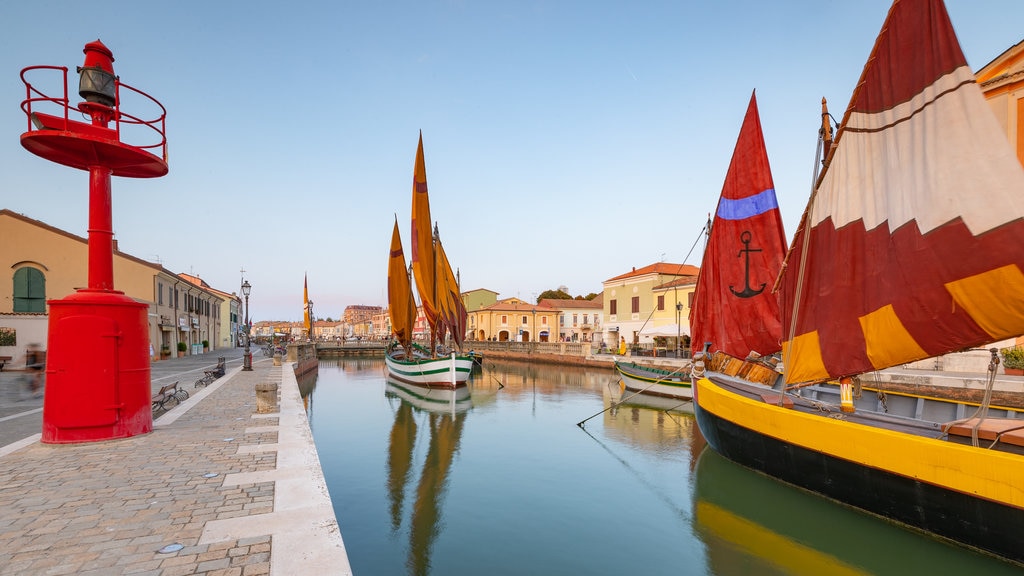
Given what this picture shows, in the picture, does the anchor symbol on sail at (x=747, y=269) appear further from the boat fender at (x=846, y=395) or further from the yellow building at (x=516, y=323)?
the yellow building at (x=516, y=323)

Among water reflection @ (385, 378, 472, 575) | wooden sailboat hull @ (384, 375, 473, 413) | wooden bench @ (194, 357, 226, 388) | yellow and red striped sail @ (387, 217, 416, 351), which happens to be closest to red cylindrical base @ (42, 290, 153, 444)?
water reflection @ (385, 378, 472, 575)

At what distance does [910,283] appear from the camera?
6855 millimetres

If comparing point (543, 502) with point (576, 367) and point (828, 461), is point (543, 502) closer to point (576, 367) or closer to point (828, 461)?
point (828, 461)

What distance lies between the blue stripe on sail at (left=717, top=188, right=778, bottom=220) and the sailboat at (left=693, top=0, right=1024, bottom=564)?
3949 mm

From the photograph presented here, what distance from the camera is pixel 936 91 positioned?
21.8 feet

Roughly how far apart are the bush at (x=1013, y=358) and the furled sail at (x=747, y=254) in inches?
476

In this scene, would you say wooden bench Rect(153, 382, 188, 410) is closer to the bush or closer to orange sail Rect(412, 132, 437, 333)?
orange sail Rect(412, 132, 437, 333)

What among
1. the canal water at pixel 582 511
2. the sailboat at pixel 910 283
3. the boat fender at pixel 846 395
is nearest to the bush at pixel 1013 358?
the canal water at pixel 582 511

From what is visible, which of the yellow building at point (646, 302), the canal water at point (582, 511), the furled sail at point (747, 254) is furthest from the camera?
the yellow building at point (646, 302)

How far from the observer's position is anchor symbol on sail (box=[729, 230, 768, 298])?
12.3m

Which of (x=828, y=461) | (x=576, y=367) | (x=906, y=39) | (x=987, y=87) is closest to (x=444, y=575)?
(x=828, y=461)

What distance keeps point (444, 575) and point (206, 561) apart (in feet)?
11.0

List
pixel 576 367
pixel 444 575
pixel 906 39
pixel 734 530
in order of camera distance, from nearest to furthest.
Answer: pixel 444 575 < pixel 906 39 < pixel 734 530 < pixel 576 367

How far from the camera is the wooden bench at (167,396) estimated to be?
11733mm
